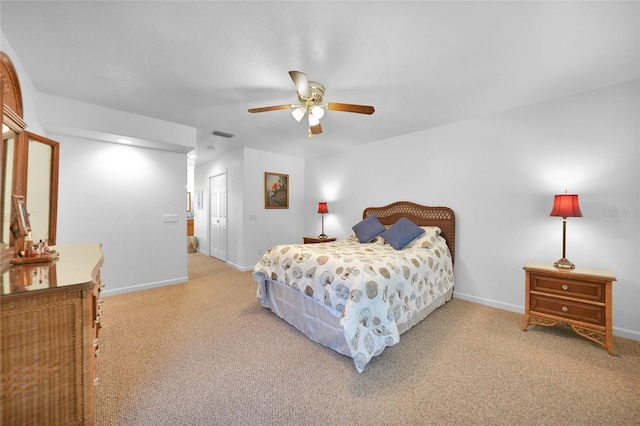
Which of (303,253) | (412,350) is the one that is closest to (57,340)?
(303,253)

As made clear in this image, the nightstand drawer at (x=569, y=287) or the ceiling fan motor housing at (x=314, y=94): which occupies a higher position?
the ceiling fan motor housing at (x=314, y=94)

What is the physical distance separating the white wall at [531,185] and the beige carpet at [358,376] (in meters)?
0.70

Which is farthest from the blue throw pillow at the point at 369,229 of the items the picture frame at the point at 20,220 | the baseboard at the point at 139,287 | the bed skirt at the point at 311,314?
the picture frame at the point at 20,220

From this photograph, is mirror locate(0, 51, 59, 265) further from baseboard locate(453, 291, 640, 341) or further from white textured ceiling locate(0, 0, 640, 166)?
baseboard locate(453, 291, 640, 341)

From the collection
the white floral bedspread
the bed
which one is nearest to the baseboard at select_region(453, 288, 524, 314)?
the bed

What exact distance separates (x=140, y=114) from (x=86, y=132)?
66 centimetres

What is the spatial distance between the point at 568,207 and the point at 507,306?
1.43 m

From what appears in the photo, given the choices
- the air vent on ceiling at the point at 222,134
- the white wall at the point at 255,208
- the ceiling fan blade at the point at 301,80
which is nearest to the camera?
the ceiling fan blade at the point at 301,80

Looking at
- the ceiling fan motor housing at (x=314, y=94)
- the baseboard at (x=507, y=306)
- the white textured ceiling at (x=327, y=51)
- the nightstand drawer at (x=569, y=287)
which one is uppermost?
the white textured ceiling at (x=327, y=51)

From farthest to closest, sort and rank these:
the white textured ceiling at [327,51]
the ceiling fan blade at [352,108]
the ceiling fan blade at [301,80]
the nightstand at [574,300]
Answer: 1. the ceiling fan blade at [352,108]
2. the nightstand at [574,300]
3. the ceiling fan blade at [301,80]
4. the white textured ceiling at [327,51]

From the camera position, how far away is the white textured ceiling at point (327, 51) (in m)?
1.65

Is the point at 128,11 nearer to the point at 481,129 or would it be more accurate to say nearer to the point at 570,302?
the point at 481,129

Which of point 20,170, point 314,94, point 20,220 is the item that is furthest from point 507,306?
point 20,170

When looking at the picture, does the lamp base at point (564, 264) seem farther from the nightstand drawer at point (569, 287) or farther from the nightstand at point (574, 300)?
the nightstand drawer at point (569, 287)
